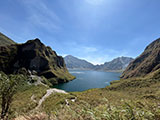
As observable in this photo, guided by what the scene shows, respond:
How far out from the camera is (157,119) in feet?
10.7

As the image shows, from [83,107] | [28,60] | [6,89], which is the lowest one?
[6,89]

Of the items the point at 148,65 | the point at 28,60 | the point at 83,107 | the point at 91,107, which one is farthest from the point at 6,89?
the point at 148,65

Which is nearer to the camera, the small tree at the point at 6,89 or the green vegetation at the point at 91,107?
the green vegetation at the point at 91,107

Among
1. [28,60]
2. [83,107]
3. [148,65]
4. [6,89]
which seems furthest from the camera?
[28,60]

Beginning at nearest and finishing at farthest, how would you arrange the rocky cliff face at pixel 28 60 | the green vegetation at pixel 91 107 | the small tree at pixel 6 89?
the green vegetation at pixel 91 107 → the small tree at pixel 6 89 → the rocky cliff face at pixel 28 60

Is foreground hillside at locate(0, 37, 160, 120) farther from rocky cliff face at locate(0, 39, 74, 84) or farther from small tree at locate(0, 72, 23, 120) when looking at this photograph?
rocky cliff face at locate(0, 39, 74, 84)

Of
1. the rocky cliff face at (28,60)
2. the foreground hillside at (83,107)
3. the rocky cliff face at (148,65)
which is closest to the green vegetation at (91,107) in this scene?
the foreground hillside at (83,107)

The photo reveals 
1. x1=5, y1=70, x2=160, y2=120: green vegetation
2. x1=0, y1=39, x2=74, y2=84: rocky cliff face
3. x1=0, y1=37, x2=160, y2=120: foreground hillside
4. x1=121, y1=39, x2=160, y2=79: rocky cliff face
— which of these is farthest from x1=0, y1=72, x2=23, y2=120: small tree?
x1=121, y1=39, x2=160, y2=79: rocky cliff face

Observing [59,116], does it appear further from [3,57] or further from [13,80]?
[3,57]

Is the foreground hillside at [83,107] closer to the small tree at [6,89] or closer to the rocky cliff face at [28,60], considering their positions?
the small tree at [6,89]

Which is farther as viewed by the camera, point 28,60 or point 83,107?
point 28,60

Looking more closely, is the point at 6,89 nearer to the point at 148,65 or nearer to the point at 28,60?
the point at 28,60

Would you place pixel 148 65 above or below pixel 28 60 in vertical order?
below

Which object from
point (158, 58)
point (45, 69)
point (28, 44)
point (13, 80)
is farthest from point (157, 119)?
point (28, 44)
